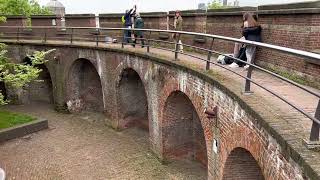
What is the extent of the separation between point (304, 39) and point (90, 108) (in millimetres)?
13172

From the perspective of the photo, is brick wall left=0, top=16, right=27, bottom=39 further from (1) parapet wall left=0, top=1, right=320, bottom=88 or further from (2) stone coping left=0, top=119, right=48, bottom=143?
(1) parapet wall left=0, top=1, right=320, bottom=88

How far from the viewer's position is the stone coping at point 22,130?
45.0 ft

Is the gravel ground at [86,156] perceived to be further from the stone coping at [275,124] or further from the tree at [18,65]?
the stone coping at [275,124]

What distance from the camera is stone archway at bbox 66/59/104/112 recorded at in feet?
57.4

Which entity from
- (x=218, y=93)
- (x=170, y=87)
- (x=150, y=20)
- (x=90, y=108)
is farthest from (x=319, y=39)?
(x=90, y=108)

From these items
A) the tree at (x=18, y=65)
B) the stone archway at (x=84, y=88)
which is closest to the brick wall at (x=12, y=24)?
the tree at (x=18, y=65)

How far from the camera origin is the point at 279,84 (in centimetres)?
680

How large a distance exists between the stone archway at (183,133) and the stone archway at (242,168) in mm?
3895

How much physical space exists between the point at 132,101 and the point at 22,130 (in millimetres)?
4668

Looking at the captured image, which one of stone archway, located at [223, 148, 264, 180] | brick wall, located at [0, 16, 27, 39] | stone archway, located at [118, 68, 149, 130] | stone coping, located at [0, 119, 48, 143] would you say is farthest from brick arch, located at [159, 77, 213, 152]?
brick wall, located at [0, 16, 27, 39]

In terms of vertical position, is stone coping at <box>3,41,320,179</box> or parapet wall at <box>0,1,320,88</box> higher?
parapet wall at <box>0,1,320,88</box>

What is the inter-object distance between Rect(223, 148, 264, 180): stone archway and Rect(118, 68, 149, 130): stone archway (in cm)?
778

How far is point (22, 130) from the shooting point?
14.3m

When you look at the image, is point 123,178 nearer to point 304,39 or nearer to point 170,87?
point 170,87
